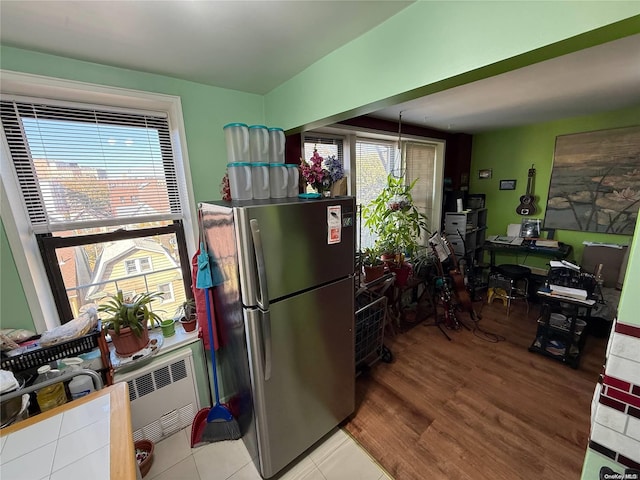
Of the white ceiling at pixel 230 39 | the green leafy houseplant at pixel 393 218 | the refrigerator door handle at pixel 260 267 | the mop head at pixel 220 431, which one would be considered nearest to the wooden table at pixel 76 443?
the refrigerator door handle at pixel 260 267

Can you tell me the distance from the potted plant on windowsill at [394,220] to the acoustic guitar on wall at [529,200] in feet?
6.58

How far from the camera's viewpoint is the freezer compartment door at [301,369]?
4.28ft

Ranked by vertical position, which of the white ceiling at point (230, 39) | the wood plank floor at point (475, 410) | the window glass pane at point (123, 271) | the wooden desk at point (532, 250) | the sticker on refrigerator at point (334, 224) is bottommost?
the wood plank floor at point (475, 410)

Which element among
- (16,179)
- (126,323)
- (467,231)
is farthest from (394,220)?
(16,179)

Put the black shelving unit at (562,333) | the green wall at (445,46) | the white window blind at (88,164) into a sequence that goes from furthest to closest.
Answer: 1. the black shelving unit at (562,333)
2. the white window blind at (88,164)
3. the green wall at (445,46)

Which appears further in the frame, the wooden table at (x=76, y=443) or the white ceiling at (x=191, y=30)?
the white ceiling at (x=191, y=30)

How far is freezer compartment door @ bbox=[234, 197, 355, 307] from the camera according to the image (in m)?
1.16

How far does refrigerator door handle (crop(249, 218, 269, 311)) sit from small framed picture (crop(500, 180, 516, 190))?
4160 millimetres

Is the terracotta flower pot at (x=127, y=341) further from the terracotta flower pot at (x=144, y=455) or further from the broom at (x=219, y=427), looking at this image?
the terracotta flower pot at (x=144, y=455)

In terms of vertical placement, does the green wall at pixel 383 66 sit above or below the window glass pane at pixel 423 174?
above

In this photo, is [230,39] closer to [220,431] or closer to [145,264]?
[145,264]

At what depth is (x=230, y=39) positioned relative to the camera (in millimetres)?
1207

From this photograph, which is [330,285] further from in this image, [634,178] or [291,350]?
[634,178]

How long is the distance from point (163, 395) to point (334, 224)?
163 centimetres
